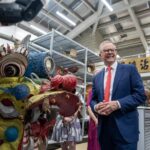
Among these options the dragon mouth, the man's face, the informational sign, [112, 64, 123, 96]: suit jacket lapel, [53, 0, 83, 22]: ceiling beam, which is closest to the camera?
the dragon mouth

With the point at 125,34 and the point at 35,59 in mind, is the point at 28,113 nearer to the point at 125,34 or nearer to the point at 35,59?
the point at 35,59

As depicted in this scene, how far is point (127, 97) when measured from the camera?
131 centimetres

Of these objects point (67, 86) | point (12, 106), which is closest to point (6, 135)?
point (12, 106)

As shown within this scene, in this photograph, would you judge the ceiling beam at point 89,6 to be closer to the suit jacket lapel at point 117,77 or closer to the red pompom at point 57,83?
the suit jacket lapel at point 117,77

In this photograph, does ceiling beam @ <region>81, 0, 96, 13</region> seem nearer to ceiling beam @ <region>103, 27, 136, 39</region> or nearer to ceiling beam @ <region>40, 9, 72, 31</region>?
ceiling beam @ <region>40, 9, 72, 31</region>

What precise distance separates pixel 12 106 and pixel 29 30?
6.10 m

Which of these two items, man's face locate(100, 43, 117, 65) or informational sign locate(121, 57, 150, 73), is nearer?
man's face locate(100, 43, 117, 65)

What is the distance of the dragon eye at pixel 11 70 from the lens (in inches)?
28.1

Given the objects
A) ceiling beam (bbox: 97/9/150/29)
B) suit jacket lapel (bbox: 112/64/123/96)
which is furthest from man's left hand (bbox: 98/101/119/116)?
ceiling beam (bbox: 97/9/150/29)

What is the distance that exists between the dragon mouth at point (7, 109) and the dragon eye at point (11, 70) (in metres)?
0.09

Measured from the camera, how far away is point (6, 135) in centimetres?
68

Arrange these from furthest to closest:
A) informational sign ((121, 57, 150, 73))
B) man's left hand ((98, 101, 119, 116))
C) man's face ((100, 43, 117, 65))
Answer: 1. informational sign ((121, 57, 150, 73))
2. man's face ((100, 43, 117, 65))
3. man's left hand ((98, 101, 119, 116))

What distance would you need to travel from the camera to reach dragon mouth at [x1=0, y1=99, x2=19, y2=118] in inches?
26.6

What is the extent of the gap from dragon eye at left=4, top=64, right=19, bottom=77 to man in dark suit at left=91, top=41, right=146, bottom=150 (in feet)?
2.23
